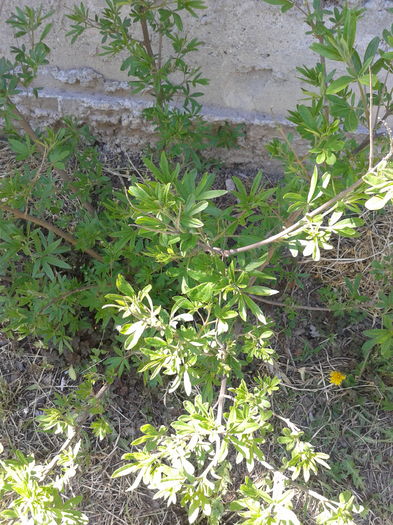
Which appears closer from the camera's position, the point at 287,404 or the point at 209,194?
the point at 209,194

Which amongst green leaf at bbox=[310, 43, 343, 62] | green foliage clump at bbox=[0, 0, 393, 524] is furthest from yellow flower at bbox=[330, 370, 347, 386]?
green leaf at bbox=[310, 43, 343, 62]

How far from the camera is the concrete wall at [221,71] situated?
2.40m

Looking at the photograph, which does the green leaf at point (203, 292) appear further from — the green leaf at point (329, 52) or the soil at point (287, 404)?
the soil at point (287, 404)

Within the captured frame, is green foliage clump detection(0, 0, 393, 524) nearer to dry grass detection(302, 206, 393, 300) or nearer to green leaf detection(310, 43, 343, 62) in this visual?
green leaf detection(310, 43, 343, 62)

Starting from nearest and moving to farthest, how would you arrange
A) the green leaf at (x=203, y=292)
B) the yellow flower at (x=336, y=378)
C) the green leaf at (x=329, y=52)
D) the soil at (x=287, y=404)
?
the green leaf at (x=329, y=52) < the green leaf at (x=203, y=292) < the soil at (x=287, y=404) < the yellow flower at (x=336, y=378)

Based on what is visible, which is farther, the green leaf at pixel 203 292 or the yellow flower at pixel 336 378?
the yellow flower at pixel 336 378

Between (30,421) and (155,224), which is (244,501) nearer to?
(155,224)

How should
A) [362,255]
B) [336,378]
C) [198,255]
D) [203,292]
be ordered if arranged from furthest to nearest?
[362,255] < [336,378] < [198,255] < [203,292]

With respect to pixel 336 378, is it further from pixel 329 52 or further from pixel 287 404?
pixel 329 52

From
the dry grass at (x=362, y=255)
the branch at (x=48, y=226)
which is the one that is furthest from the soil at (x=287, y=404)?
the branch at (x=48, y=226)

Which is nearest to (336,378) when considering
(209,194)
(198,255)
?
(198,255)

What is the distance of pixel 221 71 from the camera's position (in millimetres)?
2574

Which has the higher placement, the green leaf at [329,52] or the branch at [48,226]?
the green leaf at [329,52]

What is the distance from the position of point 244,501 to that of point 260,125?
1.88 m
